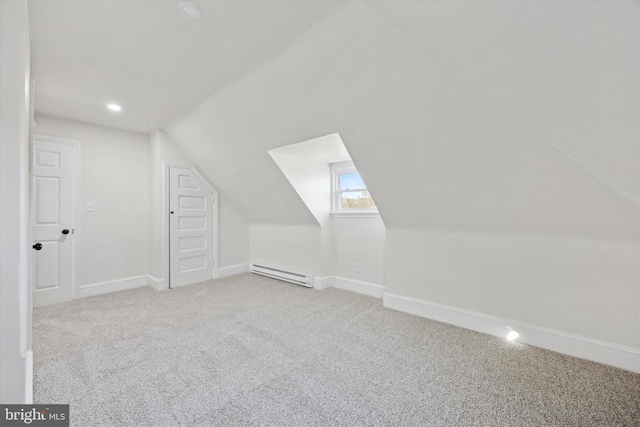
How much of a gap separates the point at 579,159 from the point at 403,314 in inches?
81.0

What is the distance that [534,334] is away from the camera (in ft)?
7.54

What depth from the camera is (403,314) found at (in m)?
2.96

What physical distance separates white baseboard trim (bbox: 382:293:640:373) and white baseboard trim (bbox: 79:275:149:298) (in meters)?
3.68

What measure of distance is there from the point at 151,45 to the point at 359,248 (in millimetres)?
3050

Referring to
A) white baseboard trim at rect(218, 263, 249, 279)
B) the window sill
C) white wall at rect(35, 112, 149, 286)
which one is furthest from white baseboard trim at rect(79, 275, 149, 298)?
the window sill

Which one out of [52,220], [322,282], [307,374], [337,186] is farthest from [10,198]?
[337,186]

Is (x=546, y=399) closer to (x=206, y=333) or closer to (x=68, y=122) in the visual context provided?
(x=206, y=333)

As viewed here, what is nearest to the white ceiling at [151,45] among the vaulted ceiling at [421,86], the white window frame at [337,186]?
the vaulted ceiling at [421,86]

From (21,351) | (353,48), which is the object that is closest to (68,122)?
(21,351)

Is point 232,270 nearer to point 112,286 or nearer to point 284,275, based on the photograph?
point 284,275

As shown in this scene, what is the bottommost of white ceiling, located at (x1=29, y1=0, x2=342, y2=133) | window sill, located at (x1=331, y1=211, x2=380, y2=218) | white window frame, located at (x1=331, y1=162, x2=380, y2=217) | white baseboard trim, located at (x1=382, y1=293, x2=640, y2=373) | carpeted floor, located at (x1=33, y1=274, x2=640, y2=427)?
carpeted floor, located at (x1=33, y1=274, x2=640, y2=427)

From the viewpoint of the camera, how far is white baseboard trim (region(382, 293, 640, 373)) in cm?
198

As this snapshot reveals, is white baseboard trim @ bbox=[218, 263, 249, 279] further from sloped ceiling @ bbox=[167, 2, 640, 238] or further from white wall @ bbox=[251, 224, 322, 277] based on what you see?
sloped ceiling @ bbox=[167, 2, 640, 238]

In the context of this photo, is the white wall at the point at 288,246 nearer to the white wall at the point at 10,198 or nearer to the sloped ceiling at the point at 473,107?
the sloped ceiling at the point at 473,107
